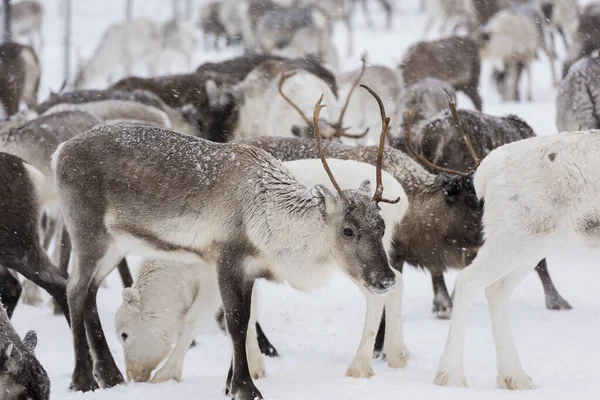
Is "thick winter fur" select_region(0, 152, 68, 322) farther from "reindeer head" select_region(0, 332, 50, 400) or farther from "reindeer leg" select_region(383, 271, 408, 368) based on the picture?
"reindeer leg" select_region(383, 271, 408, 368)

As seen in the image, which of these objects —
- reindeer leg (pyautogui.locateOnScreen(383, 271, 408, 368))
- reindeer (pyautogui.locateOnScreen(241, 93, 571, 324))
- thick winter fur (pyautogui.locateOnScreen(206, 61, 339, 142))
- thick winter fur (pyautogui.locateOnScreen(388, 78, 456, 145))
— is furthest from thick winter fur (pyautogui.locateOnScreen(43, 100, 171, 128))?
reindeer leg (pyautogui.locateOnScreen(383, 271, 408, 368))

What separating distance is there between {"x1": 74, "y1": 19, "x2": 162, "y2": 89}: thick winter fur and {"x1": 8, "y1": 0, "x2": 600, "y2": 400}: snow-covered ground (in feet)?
43.9

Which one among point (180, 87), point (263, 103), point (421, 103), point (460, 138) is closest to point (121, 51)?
point (180, 87)

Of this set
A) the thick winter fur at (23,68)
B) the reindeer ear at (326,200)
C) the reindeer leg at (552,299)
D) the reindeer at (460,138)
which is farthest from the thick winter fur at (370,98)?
the reindeer ear at (326,200)

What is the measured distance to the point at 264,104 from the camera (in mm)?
11547

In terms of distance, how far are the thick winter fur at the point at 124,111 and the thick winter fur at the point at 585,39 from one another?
26.4ft

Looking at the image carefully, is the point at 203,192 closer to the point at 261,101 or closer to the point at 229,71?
the point at 261,101

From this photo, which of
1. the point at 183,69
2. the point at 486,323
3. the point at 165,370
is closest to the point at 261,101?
the point at 486,323

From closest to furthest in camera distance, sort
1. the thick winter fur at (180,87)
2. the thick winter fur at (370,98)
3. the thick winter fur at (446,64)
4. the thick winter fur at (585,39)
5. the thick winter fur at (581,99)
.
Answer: the thick winter fur at (581,99), the thick winter fur at (180,87), the thick winter fur at (370,98), the thick winter fur at (446,64), the thick winter fur at (585,39)

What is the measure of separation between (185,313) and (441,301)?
2.29 metres

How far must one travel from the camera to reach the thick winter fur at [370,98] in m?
12.9

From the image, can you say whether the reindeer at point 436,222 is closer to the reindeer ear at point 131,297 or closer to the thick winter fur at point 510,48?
the reindeer ear at point 131,297

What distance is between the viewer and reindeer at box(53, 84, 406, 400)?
4.93m

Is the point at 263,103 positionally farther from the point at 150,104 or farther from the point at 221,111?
the point at 150,104
